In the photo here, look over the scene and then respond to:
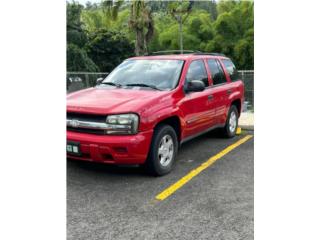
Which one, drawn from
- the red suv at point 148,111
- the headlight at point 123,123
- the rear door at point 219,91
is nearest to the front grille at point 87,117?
the red suv at point 148,111

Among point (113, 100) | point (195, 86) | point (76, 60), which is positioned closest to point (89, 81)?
point (76, 60)

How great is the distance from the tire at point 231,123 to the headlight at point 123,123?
2987 mm

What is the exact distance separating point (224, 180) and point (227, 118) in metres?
2.31

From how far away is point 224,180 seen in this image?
4.72 m

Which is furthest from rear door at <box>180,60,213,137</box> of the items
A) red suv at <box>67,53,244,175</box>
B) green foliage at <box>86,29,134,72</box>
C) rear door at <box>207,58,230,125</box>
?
green foliage at <box>86,29,134,72</box>

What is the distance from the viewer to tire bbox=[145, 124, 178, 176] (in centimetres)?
461

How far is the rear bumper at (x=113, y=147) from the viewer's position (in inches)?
→ 169

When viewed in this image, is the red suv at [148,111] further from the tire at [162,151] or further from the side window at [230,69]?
the side window at [230,69]

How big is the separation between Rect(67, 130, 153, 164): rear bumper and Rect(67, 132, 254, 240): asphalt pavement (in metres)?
0.36

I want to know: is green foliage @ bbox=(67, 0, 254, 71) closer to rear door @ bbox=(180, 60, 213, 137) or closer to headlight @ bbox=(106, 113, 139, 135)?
rear door @ bbox=(180, 60, 213, 137)

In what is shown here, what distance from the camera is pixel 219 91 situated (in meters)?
6.29
